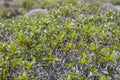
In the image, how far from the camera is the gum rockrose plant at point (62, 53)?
7004 millimetres

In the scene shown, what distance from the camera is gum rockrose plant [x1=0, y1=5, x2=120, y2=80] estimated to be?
7.00 m

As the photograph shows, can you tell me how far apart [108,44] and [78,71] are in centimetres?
181

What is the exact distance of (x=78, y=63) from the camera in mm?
7277

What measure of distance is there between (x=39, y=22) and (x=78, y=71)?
10.3 feet

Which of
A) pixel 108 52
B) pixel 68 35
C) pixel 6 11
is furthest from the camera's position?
pixel 6 11

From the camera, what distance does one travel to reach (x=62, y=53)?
775 centimetres

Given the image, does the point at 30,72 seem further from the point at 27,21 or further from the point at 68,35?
the point at 27,21

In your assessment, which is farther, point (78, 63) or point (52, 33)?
point (52, 33)

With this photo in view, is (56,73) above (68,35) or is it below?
below

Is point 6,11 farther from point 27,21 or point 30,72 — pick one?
point 30,72

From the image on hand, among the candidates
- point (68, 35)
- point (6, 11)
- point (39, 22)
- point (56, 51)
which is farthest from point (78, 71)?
point (6, 11)

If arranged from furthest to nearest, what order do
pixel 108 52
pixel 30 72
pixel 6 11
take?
pixel 6 11, pixel 108 52, pixel 30 72

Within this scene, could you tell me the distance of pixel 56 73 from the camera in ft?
23.9

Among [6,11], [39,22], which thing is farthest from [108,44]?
[6,11]
